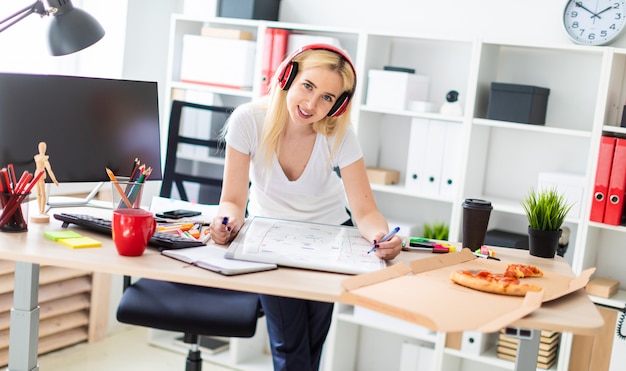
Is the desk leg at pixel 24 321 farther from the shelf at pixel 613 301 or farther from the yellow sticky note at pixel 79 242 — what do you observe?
the shelf at pixel 613 301

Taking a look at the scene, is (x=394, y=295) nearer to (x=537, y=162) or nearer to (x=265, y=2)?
(x=537, y=162)

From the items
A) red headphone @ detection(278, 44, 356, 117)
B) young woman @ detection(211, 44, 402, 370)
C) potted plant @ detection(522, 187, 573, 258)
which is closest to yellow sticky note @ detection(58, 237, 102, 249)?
young woman @ detection(211, 44, 402, 370)

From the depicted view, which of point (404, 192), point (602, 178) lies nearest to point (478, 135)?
point (404, 192)

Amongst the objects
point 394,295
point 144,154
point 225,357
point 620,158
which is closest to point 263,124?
point 144,154

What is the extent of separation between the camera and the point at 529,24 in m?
3.33

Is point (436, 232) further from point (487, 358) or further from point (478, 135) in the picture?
point (487, 358)

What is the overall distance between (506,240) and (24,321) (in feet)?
6.44

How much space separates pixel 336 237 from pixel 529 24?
180cm

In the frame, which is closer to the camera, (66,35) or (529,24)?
(66,35)

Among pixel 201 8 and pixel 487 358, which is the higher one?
pixel 201 8

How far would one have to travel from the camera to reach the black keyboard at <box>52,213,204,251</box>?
1786 millimetres

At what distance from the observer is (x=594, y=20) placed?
309 centimetres

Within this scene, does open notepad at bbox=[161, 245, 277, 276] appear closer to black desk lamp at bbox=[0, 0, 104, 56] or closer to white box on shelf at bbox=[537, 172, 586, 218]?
black desk lamp at bbox=[0, 0, 104, 56]

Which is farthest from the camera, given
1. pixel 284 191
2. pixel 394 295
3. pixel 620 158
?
pixel 620 158
